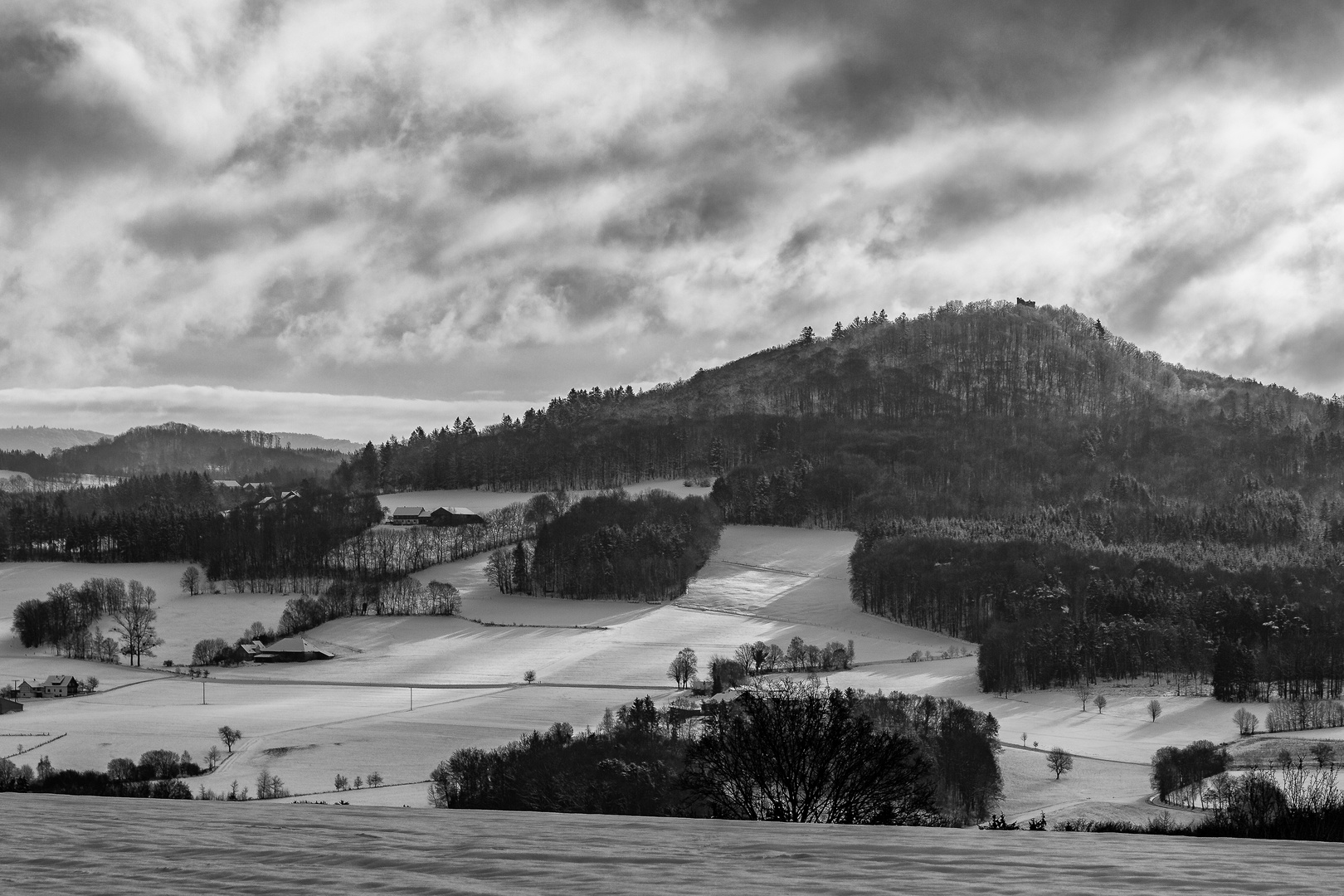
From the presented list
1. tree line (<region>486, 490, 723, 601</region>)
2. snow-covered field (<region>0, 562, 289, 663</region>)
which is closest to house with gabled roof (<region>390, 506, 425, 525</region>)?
snow-covered field (<region>0, 562, 289, 663</region>)

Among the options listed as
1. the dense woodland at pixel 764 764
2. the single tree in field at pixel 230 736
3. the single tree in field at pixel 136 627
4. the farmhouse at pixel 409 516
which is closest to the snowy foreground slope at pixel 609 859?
the dense woodland at pixel 764 764

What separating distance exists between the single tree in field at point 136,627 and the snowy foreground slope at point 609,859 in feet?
334

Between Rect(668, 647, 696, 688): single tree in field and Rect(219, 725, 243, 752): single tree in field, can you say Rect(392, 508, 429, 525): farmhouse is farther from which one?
Rect(219, 725, 243, 752): single tree in field

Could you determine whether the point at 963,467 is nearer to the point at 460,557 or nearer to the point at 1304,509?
the point at 1304,509

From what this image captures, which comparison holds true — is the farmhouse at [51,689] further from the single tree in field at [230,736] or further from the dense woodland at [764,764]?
the dense woodland at [764,764]

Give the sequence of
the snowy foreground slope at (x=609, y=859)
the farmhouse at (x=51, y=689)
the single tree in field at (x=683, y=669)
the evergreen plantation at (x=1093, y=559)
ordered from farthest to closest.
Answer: the evergreen plantation at (x=1093, y=559), the farmhouse at (x=51, y=689), the single tree in field at (x=683, y=669), the snowy foreground slope at (x=609, y=859)

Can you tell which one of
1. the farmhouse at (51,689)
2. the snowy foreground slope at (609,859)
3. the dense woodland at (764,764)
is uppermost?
the snowy foreground slope at (609,859)

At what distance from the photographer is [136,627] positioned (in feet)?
328

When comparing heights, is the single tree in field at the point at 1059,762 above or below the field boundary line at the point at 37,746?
above

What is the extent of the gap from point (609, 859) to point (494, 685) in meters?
77.8

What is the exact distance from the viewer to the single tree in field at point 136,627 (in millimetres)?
99188

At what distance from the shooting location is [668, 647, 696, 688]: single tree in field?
8125cm

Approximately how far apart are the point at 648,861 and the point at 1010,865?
184 centimetres

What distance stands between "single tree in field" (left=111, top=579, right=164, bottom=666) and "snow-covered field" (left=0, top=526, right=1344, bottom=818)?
6.84ft
